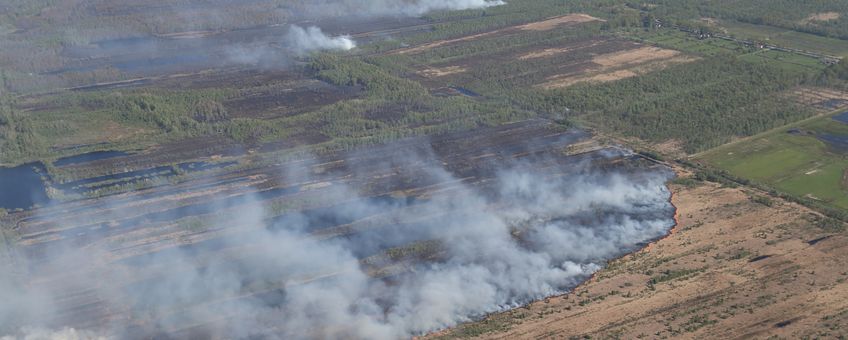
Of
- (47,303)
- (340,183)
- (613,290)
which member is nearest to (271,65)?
(340,183)

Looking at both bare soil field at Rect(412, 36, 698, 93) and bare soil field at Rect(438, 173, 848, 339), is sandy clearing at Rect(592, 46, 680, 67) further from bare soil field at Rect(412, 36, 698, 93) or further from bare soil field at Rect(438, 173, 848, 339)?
bare soil field at Rect(438, 173, 848, 339)

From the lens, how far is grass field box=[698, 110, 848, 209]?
4631 cm

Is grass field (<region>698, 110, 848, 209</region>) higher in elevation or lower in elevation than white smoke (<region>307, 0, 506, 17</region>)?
lower

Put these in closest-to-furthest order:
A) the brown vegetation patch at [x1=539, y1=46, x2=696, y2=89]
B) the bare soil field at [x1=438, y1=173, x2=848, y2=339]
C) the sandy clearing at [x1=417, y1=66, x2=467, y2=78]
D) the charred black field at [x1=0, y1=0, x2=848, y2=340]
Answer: the bare soil field at [x1=438, y1=173, x2=848, y2=339]
the charred black field at [x1=0, y1=0, x2=848, y2=340]
the brown vegetation patch at [x1=539, y1=46, x2=696, y2=89]
the sandy clearing at [x1=417, y1=66, x2=467, y2=78]

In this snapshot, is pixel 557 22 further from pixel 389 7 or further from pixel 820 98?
pixel 820 98

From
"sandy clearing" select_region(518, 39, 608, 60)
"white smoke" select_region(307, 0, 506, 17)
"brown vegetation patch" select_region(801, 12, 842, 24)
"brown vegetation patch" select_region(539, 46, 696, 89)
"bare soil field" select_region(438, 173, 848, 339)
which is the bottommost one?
"bare soil field" select_region(438, 173, 848, 339)

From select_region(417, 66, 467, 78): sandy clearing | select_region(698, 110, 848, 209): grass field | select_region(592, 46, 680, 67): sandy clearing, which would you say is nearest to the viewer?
select_region(698, 110, 848, 209): grass field

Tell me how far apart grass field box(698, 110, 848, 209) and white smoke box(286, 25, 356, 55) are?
129 ft

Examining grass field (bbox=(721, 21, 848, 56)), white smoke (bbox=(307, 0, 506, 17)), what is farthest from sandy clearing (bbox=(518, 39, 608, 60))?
white smoke (bbox=(307, 0, 506, 17))

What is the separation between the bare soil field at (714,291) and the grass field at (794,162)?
4358mm

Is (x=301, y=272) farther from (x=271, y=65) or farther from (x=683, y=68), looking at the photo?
(x=683, y=68)

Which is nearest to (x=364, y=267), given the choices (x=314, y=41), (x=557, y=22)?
(x=314, y=41)

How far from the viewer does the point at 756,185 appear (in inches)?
1828

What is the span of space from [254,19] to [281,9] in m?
6.20
